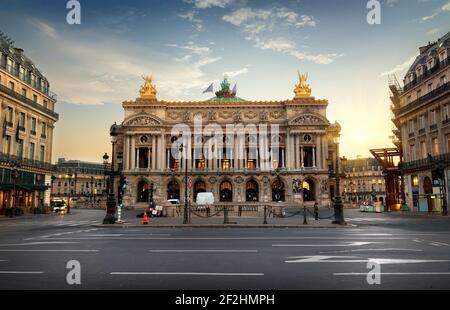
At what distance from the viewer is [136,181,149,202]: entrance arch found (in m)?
75.8

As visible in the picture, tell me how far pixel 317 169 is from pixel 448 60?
35207 millimetres

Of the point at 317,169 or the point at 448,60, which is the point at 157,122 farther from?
the point at 448,60

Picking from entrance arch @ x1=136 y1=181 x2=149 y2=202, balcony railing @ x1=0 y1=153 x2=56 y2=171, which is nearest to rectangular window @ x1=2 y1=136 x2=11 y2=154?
balcony railing @ x1=0 y1=153 x2=56 y2=171

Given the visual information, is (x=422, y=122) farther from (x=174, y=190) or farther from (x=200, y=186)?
(x=174, y=190)

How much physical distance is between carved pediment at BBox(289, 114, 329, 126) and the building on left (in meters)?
46.7

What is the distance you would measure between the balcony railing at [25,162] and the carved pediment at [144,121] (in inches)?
957

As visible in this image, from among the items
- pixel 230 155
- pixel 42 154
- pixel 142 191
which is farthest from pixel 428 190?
pixel 42 154

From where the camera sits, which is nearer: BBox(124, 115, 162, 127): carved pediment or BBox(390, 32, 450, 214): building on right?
BBox(390, 32, 450, 214): building on right

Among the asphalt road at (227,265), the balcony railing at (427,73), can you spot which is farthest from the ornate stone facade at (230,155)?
the asphalt road at (227,265)

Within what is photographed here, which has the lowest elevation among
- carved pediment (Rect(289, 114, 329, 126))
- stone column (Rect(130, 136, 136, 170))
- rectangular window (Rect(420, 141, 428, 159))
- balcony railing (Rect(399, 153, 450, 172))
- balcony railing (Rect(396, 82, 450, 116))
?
balcony railing (Rect(399, 153, 450, 172))

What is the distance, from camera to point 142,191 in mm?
76562

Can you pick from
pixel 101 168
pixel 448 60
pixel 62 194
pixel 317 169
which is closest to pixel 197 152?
pixel 317 169

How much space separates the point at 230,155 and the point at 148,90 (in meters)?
24.1

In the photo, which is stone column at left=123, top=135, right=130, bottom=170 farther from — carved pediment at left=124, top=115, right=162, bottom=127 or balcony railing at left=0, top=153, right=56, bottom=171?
balcony railing at left=0, top=153, right=56, bottom=171
